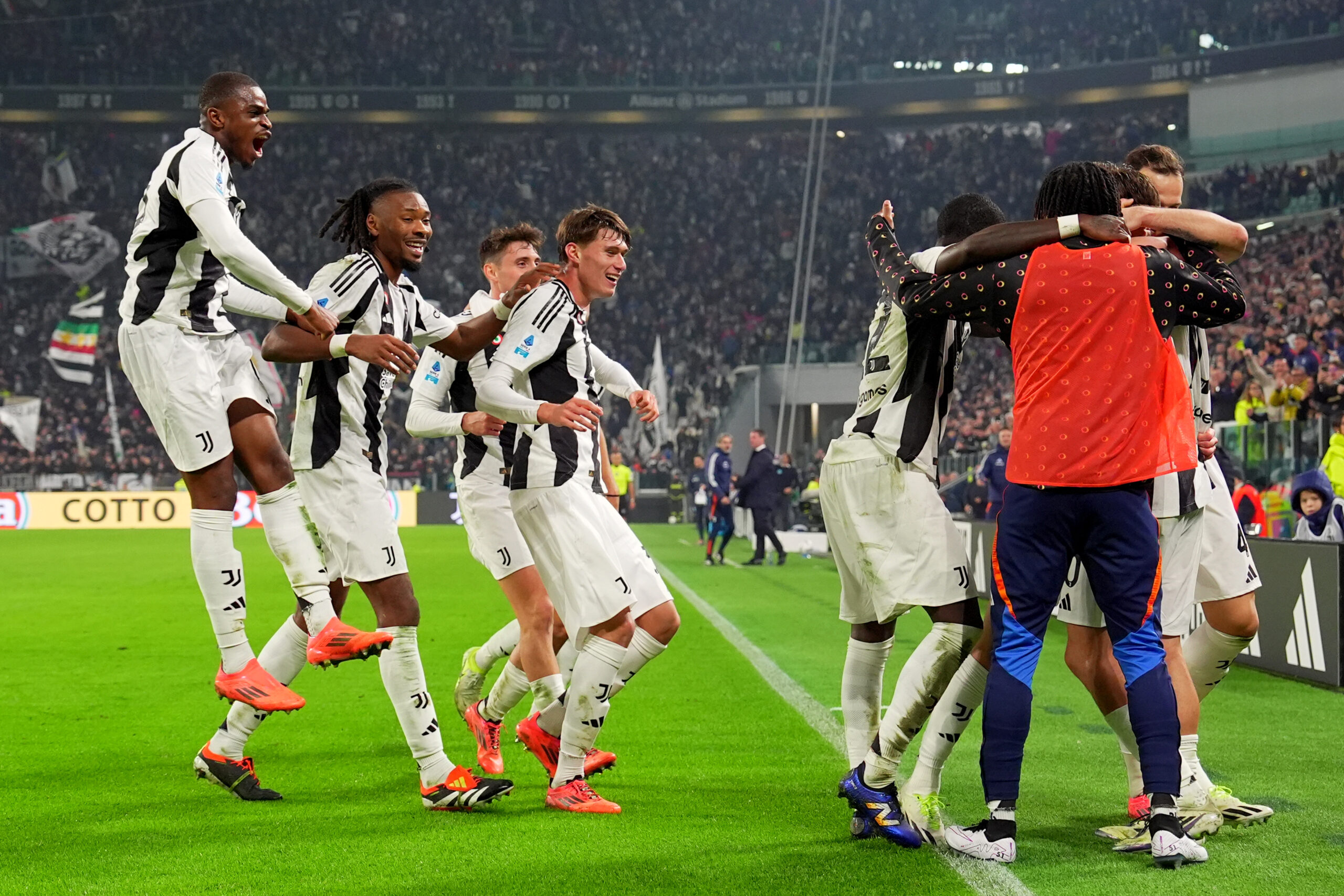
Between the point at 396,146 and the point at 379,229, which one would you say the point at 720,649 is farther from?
the point at 396,146

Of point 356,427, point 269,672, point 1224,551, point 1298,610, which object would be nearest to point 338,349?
point 356,427

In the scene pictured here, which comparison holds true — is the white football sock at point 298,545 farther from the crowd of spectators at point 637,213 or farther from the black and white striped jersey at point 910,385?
the crowd of spectators at point 637,213

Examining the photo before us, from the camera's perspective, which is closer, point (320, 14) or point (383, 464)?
point (383, 464)

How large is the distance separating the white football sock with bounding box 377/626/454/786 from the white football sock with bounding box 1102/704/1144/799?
2.46 meters

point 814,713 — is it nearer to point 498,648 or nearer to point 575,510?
point 498,648

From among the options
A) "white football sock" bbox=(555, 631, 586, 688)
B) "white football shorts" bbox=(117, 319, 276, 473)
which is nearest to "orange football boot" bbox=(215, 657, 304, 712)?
"white football shorts" bbox=(117, 319, 276, 473)

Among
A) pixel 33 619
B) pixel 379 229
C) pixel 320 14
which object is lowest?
pixel 33 619

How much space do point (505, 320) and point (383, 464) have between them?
0.79 m

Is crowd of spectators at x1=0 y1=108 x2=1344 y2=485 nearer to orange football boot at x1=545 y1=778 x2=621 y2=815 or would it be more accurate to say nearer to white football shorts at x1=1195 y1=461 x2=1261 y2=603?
white football shorts at x1=1195 y1=461 x2=1261 y2=603

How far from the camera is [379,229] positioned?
16.9 ft

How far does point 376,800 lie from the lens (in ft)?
16.9

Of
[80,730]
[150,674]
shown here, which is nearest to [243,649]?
[80,730]

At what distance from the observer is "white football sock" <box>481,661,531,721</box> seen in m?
5.95

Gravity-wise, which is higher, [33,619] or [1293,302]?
[1293,302]
